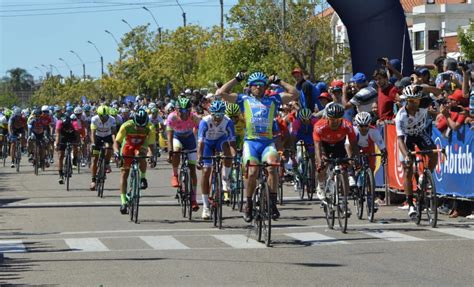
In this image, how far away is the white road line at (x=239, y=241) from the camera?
50.1ft

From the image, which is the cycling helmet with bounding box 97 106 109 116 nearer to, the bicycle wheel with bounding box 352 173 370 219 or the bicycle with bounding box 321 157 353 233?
the bicycle wheel with bounding box 352 173 370 219

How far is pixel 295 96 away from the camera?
16969 millimetres

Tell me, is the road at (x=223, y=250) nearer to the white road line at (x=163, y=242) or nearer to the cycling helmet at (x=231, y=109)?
the white road line at (x=163, y=242)

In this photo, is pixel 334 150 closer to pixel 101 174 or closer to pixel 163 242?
pixel 163 242

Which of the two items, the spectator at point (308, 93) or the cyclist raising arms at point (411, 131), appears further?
the spectator at point (308, 93)

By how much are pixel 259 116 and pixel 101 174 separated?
9789 mm

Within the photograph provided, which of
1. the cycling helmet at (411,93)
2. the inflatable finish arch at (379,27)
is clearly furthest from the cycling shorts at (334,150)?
the inflatable finish arch at (379,27)

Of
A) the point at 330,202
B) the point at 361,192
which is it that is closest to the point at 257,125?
the point at 330,202

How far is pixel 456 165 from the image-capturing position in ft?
63.1

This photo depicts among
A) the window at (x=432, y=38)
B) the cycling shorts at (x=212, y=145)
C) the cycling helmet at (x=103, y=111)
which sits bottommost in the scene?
the cycling shorts at (x=212, y=145)

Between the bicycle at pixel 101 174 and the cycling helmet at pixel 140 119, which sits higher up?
the cycling helmet at pixel 140 119

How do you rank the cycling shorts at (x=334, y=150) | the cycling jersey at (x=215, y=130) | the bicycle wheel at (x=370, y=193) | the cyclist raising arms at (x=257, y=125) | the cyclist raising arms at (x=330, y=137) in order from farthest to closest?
the cycling jersey at (x=215, y=130) < the bicycle wheel at (x=370, y=193) < the cycling shorts at (x=334, y=150) < the cyclist raising arms at (x=330, y=137) < the cyclist raising arms at (x=257, y=125)

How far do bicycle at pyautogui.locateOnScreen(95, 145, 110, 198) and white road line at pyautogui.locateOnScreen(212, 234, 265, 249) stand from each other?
9.14 metres

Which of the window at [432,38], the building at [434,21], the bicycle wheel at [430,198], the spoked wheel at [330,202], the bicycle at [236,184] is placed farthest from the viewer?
the building at [434,21]
